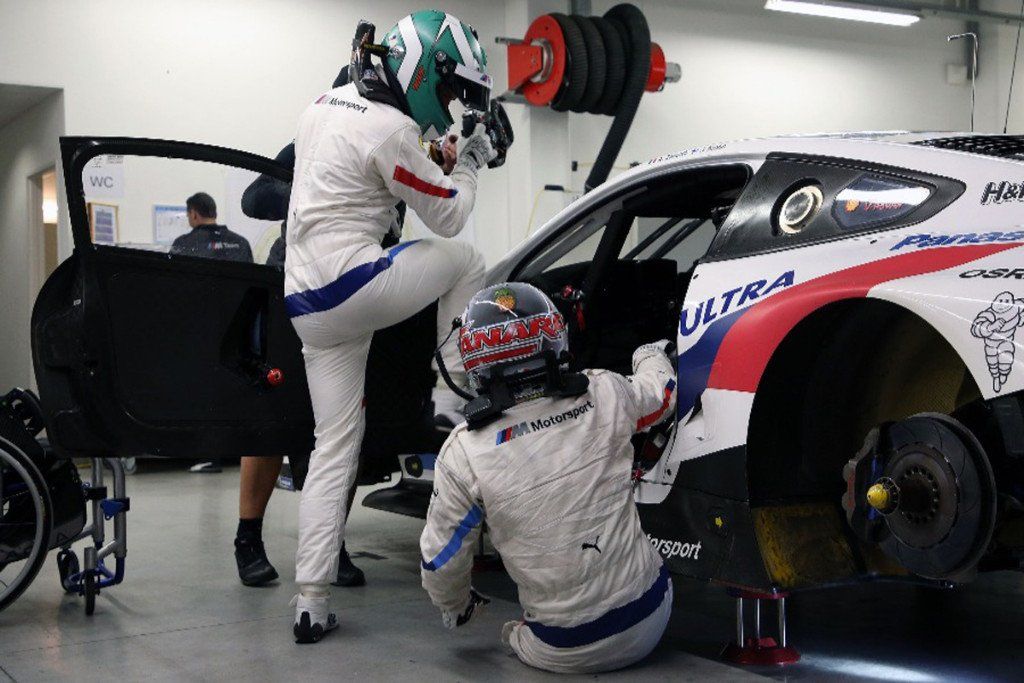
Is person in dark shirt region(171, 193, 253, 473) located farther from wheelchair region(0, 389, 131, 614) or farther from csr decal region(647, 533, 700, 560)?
csr decal region(647, 533, 700, 560)

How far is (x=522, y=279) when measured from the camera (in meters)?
4.45

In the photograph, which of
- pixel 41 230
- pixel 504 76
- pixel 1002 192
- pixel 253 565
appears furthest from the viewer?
pixel 504 76

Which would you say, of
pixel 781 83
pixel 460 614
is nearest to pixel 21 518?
pixel 460 614

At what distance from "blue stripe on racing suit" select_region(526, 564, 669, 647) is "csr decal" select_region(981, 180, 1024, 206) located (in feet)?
4.13

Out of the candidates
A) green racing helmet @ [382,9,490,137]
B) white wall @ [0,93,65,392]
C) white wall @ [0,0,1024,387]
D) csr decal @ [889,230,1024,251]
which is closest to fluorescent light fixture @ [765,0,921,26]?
white wall @ [0,0,1024,387]

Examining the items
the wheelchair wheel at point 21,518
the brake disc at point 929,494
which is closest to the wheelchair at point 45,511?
the wheelchair wheel at point 21,518

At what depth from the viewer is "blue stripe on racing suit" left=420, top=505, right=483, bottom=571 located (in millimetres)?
3125

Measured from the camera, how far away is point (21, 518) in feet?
13.7

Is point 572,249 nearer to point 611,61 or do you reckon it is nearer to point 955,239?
point 955,239

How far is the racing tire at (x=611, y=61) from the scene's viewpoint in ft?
32.9

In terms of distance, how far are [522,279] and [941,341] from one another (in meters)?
1.61

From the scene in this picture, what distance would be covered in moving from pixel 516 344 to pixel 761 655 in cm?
110

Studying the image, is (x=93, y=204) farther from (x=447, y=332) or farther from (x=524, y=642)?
(x=524, y=642)

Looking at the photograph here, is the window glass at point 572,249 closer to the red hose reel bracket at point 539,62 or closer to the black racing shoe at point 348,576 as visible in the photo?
the black racing shoe at point 348,576
